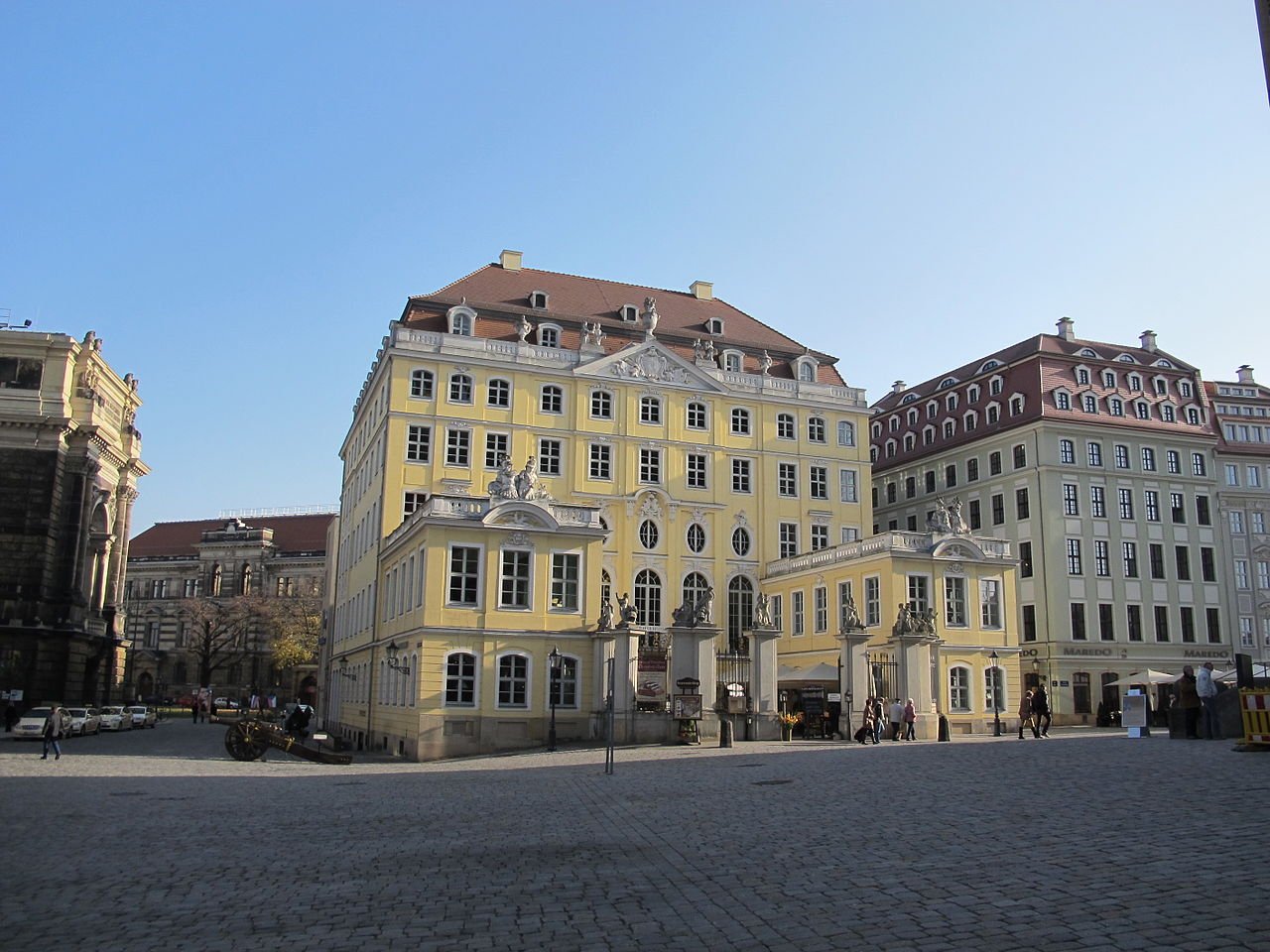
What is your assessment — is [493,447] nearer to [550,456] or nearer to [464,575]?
[550,456]

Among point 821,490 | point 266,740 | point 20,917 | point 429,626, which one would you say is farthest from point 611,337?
point 20,917

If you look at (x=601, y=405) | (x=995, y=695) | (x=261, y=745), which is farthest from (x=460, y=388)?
(x=995, y=695)

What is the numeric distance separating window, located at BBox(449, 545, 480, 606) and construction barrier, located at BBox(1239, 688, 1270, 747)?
23.4m

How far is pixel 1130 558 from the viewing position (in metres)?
59.1

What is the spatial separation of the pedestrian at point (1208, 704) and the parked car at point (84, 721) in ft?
151

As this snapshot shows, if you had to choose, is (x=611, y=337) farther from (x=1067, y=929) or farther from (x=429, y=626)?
(x=1067, y=929)

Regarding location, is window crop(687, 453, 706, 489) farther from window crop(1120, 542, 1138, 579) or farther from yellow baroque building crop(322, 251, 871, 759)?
window crop(1120, 542, 1138, 579)

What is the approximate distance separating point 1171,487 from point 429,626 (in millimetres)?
45081

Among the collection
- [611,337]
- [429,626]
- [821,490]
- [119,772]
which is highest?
[611,337]

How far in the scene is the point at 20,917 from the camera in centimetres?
983

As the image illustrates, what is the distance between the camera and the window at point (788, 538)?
54.9 meters

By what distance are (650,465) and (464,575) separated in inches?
690

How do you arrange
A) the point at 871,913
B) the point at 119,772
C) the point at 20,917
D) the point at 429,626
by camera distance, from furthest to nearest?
the point at 429,626, the point at 119,772, the point at 20,917, the point at 871,913

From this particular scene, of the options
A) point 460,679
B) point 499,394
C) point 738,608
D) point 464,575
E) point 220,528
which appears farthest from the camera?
point 220,528
